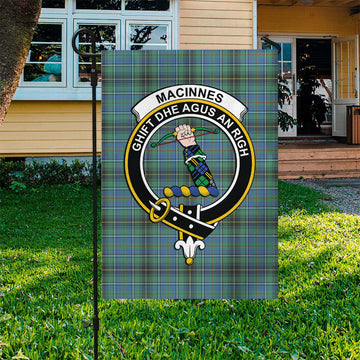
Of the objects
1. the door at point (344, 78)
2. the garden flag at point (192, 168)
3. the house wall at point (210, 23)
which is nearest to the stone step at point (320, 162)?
the house wall at point (210, 23)

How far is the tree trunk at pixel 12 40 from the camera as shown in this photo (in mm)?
2984

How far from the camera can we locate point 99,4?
8.52 m

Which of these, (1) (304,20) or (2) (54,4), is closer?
(2) (54,4)

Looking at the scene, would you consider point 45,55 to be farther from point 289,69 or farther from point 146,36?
point 289,69

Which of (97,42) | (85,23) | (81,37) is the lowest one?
(97,42)

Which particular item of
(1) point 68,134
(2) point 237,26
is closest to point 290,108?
(2) point 237,26

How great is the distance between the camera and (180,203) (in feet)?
6.10

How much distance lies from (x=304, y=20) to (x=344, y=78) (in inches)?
66.1

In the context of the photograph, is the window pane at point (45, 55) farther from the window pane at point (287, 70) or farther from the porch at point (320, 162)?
the window pane at point (287, 70)

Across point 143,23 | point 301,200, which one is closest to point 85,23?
point 143,23

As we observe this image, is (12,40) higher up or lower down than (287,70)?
lower down

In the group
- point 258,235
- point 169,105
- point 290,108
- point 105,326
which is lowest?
point 105,326

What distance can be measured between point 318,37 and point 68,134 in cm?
675

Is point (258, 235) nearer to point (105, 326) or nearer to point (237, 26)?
point (105, 326)
